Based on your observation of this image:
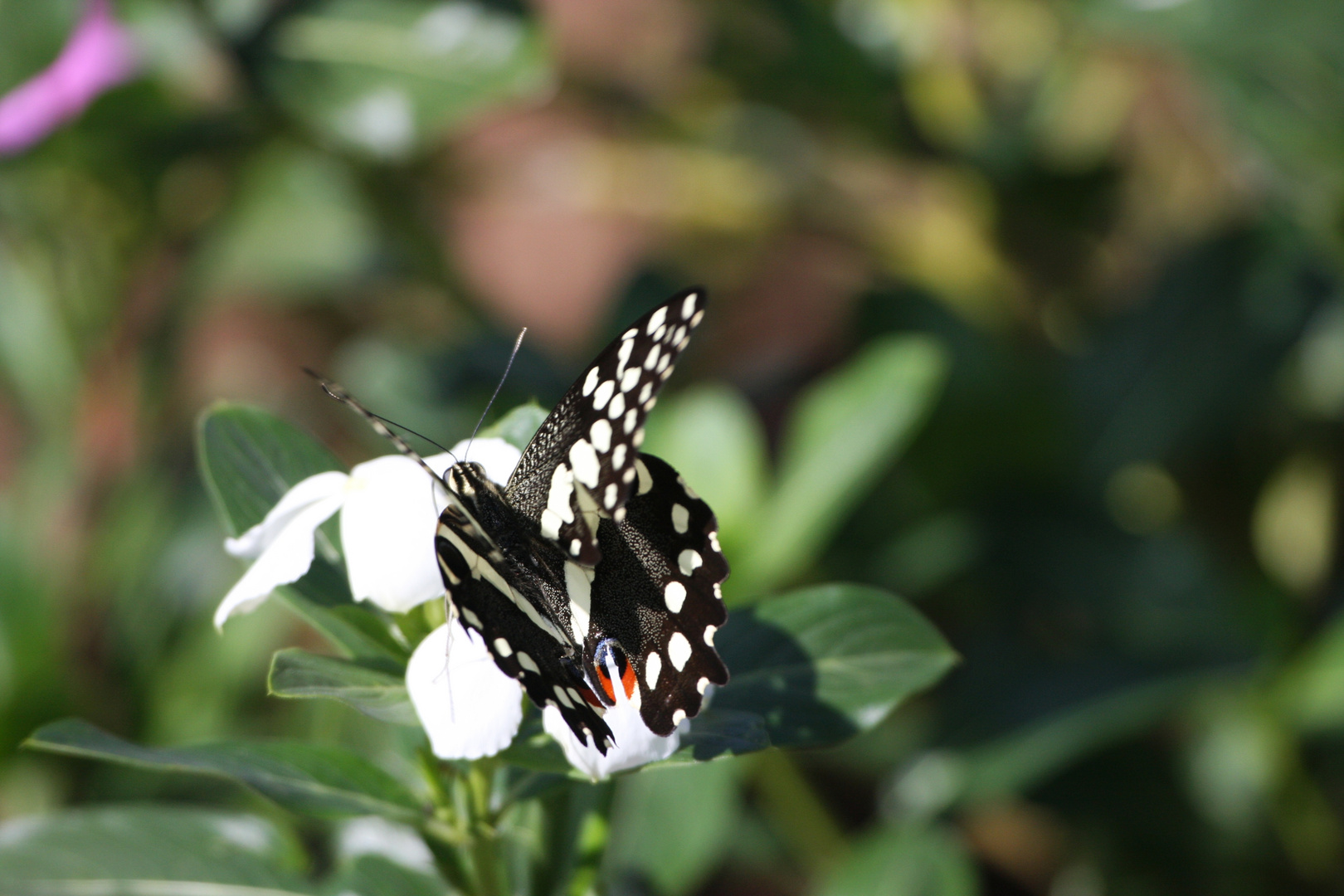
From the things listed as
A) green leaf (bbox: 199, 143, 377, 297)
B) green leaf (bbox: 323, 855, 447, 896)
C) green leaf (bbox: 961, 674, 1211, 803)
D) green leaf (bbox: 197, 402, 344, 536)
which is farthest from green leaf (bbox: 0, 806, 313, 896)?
green leaf (bbox: 199, 143, 377, 297)

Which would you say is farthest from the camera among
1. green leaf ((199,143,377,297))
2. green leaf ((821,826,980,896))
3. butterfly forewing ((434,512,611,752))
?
green leaf ((199,143,377,297))

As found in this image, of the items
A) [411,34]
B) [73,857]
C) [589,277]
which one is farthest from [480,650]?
[589,277]

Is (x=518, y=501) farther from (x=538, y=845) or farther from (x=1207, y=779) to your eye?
(x=1207, y=779)

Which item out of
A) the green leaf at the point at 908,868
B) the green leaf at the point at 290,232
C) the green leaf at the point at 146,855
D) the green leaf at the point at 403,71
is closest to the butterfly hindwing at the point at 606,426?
the green leaf at the point at 146,855

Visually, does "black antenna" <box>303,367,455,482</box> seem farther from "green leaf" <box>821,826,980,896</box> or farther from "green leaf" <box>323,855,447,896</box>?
"green leaf" <box>821,826,980,896</box>

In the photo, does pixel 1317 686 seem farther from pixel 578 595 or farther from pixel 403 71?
pixel 403 71
